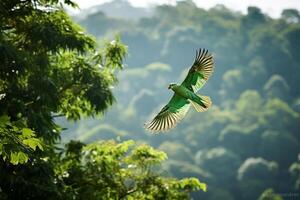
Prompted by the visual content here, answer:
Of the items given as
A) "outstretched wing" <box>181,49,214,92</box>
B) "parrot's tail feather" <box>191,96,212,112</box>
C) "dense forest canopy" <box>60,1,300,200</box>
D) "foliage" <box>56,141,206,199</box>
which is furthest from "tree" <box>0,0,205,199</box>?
"dense forest canopy" <box>60,1,300,200</box>

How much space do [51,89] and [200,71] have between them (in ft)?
12.9

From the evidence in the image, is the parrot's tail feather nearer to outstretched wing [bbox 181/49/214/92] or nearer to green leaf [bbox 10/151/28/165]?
outstretched wing [bbox 181/49/214/92]

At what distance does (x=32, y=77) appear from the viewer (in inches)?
352

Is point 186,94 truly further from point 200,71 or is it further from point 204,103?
point 200,71

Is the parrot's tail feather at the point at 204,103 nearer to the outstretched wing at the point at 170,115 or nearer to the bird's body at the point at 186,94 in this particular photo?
the bird's body at the point at 186,94

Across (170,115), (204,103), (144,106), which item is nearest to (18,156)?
(170,115)

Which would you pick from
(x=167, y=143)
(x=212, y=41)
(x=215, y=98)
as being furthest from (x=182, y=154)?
(x=212, y=41)

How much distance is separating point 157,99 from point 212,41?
86.2 ft

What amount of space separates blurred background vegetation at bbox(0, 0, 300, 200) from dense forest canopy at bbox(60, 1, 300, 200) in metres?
0.27

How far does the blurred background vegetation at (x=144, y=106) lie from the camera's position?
8555 millimetres

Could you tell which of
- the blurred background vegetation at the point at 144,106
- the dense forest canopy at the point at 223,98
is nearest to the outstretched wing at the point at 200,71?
the blurred background vegetation at the point at 144,106

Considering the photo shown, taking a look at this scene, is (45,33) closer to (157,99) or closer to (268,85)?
(268,85)

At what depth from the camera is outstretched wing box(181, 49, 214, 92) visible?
5.39 metres

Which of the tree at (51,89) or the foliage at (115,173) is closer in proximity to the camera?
the tree at (51,89)
